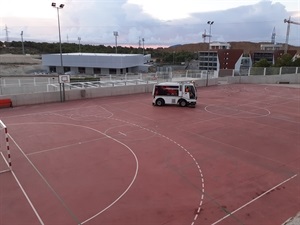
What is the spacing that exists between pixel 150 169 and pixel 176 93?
12.8 m

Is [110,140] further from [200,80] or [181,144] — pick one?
[200,80]

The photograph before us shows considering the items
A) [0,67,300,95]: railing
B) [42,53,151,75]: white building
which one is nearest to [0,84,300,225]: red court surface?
[0,67,300,95]: railing

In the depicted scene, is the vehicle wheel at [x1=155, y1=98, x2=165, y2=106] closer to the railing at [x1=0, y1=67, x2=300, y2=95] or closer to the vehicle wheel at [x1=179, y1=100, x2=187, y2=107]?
the vehicle wheel at [x1=179, y1=100, x2=187, y2=107]

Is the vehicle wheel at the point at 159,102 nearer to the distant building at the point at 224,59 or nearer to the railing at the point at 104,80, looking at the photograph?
the railing at the point at 104,80

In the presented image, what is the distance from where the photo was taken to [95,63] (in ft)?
255

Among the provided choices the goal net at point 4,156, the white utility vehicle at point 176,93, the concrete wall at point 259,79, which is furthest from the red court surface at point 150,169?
the concrete wall at point 259,79

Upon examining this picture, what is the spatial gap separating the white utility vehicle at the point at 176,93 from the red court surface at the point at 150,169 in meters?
2.92

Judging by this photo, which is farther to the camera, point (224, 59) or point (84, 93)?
point (224, 59)

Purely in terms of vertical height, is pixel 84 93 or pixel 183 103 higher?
pixel 84 93

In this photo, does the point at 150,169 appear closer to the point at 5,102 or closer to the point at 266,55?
the point at 5,102

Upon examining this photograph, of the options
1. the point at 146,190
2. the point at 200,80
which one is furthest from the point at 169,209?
the point at 200,80

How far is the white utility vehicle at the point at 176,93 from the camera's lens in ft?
73.8

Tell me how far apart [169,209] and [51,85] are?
68.4ft

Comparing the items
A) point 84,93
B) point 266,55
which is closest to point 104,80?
point 84,93
